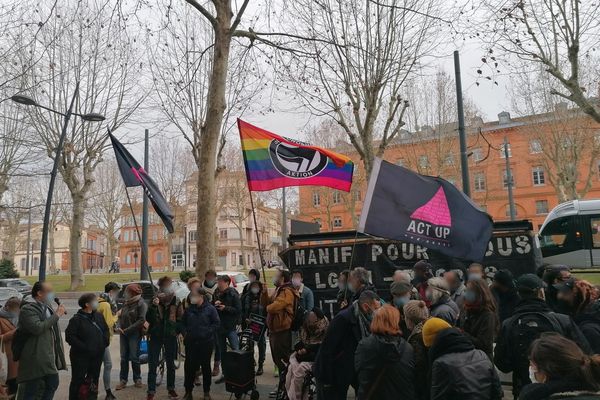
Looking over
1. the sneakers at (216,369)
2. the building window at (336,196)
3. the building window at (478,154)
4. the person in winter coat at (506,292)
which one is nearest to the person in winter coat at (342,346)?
the person in winter coat at (506,292)

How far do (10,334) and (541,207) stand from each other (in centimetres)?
5577

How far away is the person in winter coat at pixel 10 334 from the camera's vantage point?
20.0 ft

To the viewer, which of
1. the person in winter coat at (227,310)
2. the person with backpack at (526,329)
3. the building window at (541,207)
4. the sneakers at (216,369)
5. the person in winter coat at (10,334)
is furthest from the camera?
the building window at (541,207)

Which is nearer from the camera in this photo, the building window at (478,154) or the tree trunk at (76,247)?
the tree trunk at (76,247)

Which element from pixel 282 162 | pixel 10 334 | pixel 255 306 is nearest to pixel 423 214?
pixel 282 162

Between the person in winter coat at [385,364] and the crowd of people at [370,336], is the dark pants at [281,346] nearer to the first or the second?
the crowd of people at [370,336]

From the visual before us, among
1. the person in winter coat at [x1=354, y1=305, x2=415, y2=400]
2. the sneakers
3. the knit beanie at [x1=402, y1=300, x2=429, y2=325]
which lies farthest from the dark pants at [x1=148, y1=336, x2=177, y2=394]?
the knit beanie at [x1=402, y1=300, x2=429, y2=325]

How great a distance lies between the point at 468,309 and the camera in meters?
4.38

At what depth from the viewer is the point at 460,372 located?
3.29 metres

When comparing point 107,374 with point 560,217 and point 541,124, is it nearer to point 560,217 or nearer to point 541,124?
point 560,217

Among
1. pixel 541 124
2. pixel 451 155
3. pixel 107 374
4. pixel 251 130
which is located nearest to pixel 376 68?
pixel 251 130

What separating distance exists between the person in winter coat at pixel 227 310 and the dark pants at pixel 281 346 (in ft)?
4.86

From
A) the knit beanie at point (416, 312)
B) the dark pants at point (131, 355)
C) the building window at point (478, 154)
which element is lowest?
the dark pants at point (131, 355)

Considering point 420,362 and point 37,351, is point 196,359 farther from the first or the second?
point 420,362
